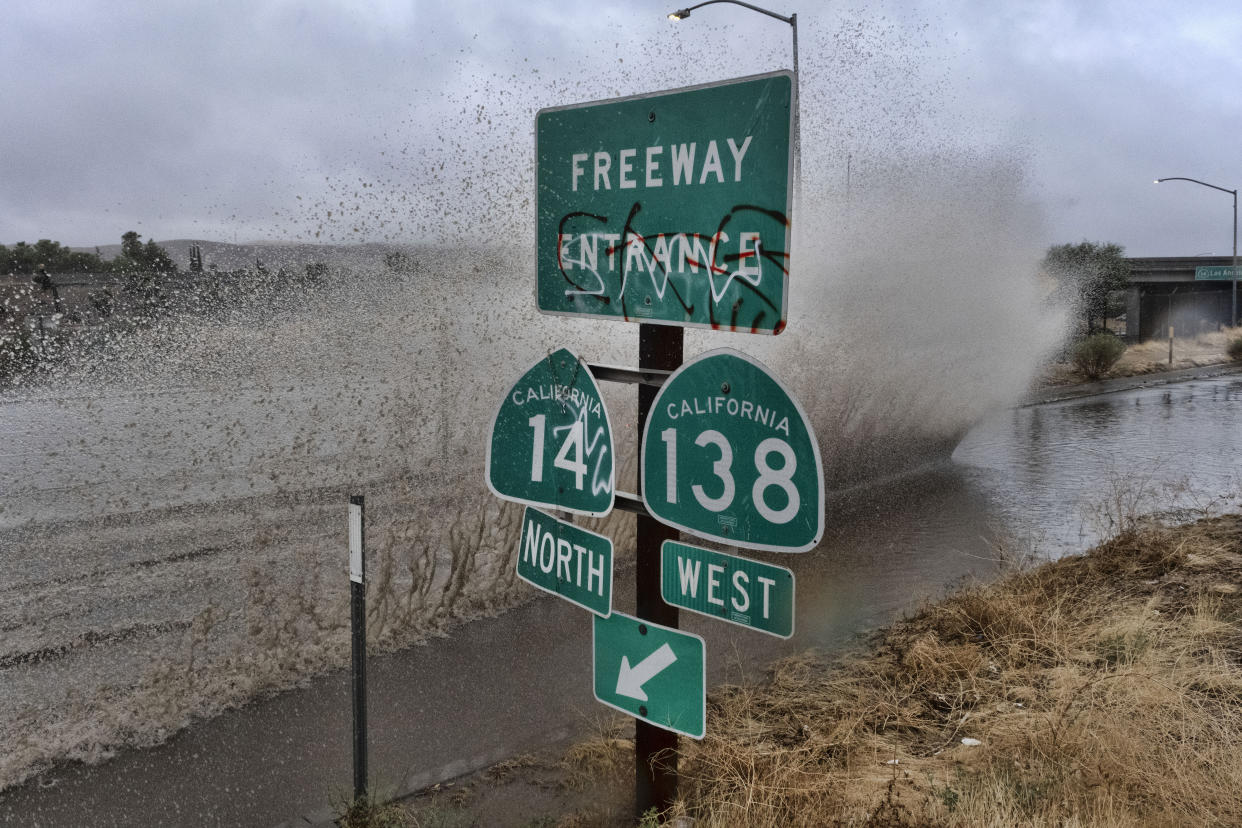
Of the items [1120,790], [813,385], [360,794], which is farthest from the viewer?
[813,385]

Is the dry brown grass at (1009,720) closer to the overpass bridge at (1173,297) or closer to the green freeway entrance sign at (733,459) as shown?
the green freeway entrance sign at (733,459)

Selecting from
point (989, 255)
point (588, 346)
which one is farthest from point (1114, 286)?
point (588, 346)

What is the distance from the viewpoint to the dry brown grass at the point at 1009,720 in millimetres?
3568

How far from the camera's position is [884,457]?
12.9 m

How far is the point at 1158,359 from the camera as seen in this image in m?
30.4

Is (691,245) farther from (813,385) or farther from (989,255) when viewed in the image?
(989,255)

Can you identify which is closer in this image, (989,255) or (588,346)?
(588,346)

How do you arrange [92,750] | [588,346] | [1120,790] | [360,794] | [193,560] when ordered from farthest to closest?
[588,346], [193,560], [92,750], [360,794], [1120,790]

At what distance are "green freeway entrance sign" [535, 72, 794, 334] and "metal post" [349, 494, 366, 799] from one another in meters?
1.25

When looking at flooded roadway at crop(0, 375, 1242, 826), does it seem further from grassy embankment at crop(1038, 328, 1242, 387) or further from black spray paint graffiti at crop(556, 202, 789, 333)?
grassy embankment at crop(1038, 328, 1242, 387)

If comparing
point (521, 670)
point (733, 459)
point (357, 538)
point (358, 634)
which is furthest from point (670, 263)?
point (521, 670)

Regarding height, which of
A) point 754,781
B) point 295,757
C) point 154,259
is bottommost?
point 295,757

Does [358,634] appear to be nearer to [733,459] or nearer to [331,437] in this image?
[733,459]

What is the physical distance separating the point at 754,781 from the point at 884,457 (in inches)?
378
